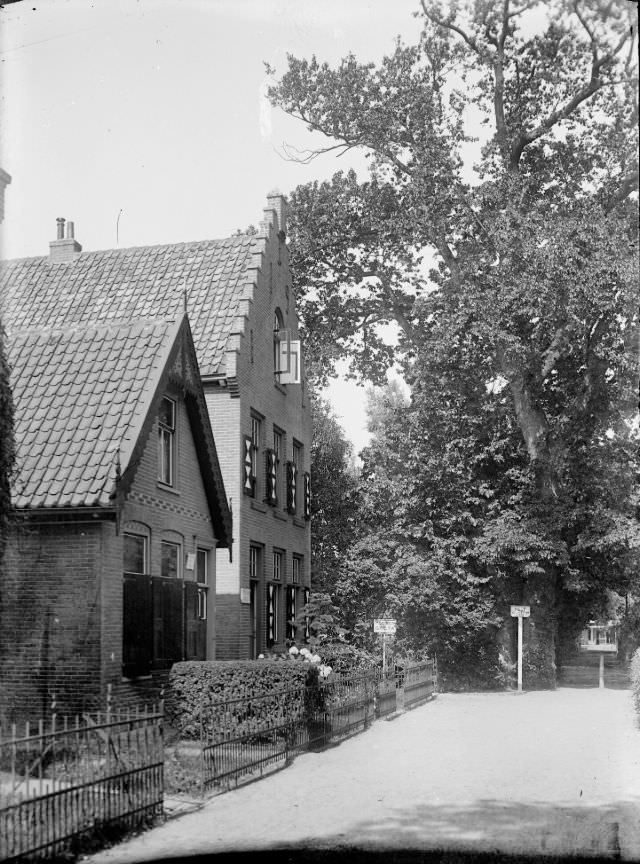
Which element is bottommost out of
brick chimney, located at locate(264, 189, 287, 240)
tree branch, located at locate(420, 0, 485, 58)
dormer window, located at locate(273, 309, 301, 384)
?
dormer window, located at locate(273, 309, 301, 384)

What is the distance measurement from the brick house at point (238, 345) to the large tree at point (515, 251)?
4.91 m

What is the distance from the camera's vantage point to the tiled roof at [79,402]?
14.6 metres

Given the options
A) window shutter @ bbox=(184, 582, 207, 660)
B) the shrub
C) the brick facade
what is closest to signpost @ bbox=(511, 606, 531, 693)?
the shrub

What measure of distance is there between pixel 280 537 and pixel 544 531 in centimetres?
930

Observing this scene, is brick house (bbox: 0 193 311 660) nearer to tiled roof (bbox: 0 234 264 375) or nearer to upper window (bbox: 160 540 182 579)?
tiled roof (bbox: 0 234 264 375)

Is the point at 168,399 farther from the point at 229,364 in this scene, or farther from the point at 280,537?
the point at 280,537

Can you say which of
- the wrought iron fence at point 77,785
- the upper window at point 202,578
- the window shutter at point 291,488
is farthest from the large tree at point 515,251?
the wrought iron fence at point 77,785

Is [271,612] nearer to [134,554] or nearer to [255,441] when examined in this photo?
[255,441]

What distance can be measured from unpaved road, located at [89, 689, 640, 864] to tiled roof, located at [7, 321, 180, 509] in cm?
489

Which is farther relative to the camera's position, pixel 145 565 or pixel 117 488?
pixel 145 565

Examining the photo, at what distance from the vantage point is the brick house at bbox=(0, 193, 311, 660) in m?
24.1

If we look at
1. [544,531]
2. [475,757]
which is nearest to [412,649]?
[544,531]

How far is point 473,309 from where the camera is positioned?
100 ft

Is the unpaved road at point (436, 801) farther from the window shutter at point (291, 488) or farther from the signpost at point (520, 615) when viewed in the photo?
the signpost at point (520, 615)
